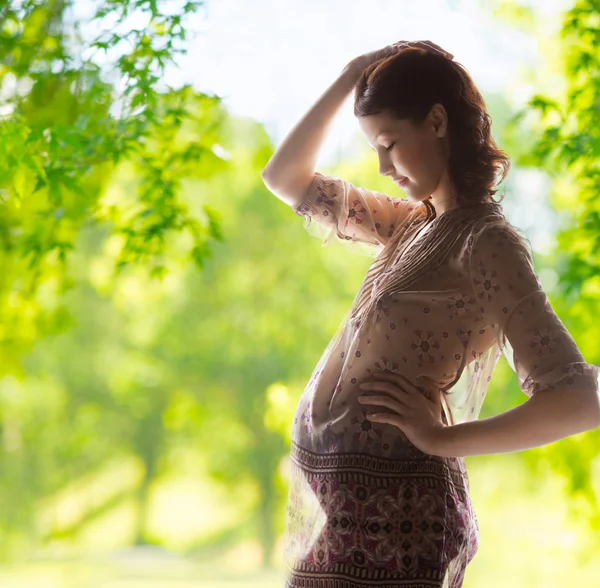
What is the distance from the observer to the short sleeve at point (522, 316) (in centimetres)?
70

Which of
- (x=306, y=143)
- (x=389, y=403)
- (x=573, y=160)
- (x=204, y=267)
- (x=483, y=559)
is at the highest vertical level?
(x=204, y=267)

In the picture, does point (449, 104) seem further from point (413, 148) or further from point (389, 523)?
point (389, 523)

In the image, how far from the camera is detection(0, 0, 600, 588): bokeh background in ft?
4.77

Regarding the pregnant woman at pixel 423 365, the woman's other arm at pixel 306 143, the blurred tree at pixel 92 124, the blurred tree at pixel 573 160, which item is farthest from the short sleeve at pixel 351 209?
the blurred tree at pixel 573 160

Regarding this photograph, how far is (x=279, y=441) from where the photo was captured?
443 centimetres

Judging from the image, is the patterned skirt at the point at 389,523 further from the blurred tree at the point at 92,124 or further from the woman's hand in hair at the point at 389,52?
the blurred tree at the point at 92,124

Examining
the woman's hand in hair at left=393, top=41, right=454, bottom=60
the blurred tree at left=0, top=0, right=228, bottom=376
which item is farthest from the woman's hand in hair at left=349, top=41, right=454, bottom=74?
the blurred tree at left=0, top=0, right=228, bottom=376

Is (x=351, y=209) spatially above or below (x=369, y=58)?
below

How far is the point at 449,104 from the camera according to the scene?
32.4 inches

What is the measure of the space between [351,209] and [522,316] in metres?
0.34

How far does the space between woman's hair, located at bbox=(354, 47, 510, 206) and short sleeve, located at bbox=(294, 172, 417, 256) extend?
0.16 m

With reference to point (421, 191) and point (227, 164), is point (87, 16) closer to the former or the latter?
point (227, 164)

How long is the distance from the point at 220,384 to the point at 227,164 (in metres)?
2.85

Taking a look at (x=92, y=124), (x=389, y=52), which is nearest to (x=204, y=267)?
(x=92, y=124)
